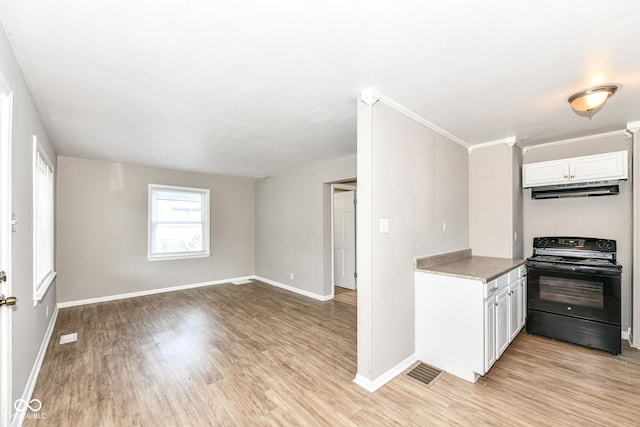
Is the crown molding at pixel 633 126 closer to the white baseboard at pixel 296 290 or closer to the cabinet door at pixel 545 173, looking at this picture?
the cabinet door at pixel 545 173

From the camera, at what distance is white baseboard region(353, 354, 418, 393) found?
7.49ft

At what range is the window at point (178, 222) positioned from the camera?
5.34 m

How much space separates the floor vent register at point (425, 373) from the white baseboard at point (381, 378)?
8 centimetres

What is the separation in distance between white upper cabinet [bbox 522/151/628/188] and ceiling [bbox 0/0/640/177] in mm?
359

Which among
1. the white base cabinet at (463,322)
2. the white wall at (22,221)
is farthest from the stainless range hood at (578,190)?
the white wall at (22,221)

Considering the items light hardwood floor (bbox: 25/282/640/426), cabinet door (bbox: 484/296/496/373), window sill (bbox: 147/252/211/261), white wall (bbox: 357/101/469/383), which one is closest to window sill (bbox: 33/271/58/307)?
light hardwood floor (bbox: 25/282/640/426)

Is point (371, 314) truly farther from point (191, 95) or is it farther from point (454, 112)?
point (191, 95)

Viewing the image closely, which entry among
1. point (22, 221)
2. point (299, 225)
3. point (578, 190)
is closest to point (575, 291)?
point (578, 190)

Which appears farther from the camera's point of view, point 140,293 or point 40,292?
point 140,293

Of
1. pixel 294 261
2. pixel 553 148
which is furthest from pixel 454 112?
pixel 294 261

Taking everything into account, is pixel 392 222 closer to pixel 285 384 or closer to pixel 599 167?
pixel 285 384

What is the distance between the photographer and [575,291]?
117 inches

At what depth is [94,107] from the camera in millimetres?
2553

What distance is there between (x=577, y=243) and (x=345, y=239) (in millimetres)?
3494
